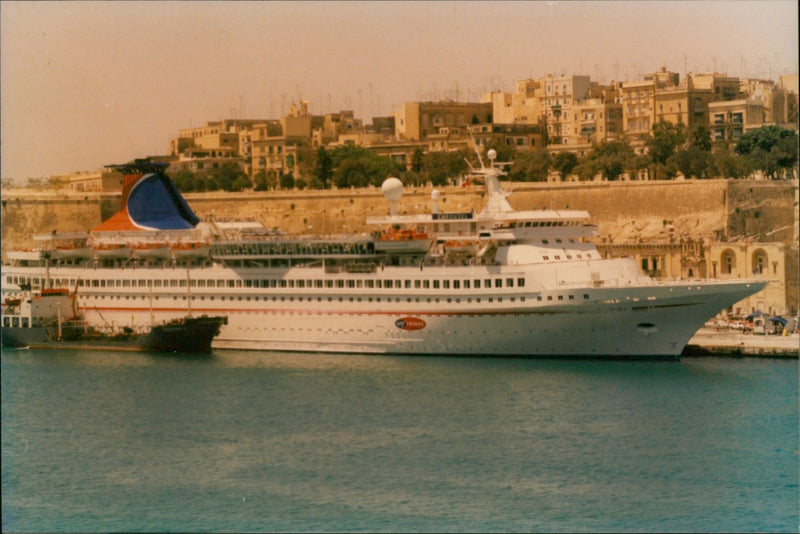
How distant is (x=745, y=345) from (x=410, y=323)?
29.2 feet

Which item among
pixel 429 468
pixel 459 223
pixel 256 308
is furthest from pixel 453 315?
pixel 429 468

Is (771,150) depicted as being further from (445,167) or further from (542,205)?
(445,167)

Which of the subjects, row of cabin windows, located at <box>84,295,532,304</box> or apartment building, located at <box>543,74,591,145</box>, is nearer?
row of cabin windows, located at <box>84,295,532,304</box>

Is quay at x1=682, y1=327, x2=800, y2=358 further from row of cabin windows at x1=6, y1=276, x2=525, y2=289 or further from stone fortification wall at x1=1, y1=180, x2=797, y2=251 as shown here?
stone fortification wall at x1=1, y1=180, x2=797, y2=251

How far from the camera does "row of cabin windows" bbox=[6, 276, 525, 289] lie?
42188 mm

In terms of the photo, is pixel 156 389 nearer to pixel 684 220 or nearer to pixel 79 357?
pixel 79 357

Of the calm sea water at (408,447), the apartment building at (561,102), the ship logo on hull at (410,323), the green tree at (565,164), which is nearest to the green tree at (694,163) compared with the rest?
the green tree at (565,164)

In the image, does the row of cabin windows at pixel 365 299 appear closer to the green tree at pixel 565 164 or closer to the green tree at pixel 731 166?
the green tree at pixel 731 166

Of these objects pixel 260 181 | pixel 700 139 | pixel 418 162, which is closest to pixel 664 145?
pixel 700 139

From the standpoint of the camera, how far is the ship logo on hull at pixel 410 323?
141 feet

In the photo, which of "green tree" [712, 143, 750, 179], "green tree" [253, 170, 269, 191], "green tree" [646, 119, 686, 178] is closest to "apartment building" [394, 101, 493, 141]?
"green tree" [253, 170, 269, 191]

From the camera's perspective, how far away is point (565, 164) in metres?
70.6

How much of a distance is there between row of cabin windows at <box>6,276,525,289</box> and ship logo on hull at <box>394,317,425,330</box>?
2.86 feet

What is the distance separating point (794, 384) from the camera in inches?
1453
